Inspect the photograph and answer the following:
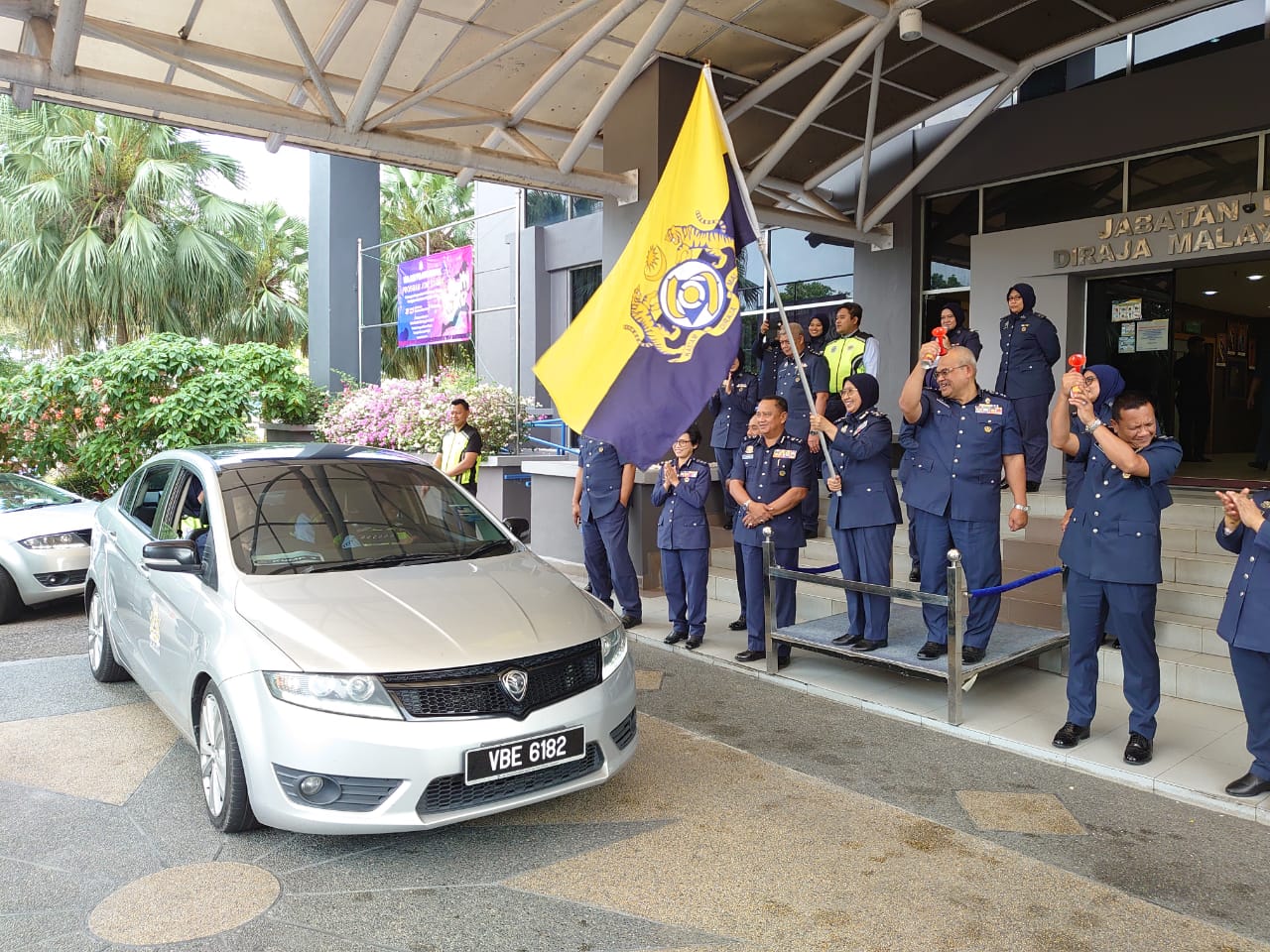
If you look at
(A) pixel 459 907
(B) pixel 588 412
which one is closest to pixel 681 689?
(B) pixel 588 412

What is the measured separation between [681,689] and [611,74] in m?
6.67

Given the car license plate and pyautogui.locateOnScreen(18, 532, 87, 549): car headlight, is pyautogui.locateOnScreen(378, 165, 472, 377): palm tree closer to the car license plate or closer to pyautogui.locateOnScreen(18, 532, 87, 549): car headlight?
pyautogui.locateOnScreen(18, 532, 87, 549): car headlight

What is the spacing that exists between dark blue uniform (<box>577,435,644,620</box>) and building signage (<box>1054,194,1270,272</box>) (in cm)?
661

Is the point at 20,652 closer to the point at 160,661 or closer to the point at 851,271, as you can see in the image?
the point at 160,661

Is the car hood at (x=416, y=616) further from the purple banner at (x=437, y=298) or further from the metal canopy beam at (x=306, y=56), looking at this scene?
the purple banner at (x=437, y=298)

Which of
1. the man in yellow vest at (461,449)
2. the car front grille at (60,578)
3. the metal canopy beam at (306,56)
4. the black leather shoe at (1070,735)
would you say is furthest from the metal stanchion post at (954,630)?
the car front grille at (60,578)

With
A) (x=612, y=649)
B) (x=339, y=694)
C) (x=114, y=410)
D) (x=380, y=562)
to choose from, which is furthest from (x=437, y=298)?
(x=339, y=694)

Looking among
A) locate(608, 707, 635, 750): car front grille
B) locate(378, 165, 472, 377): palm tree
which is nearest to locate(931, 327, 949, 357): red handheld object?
locate(608, 707, 635, 750): car front grille

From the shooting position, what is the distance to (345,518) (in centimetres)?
461

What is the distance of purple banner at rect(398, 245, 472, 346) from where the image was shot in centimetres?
1400

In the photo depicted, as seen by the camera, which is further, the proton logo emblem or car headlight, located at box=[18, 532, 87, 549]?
car headlight, located at box=[18, 532, 87, 549]

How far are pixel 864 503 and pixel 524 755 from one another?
339 centimetres

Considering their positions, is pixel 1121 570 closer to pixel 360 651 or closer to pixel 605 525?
pixel 360 651

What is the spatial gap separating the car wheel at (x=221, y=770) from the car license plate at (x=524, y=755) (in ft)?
3.12
